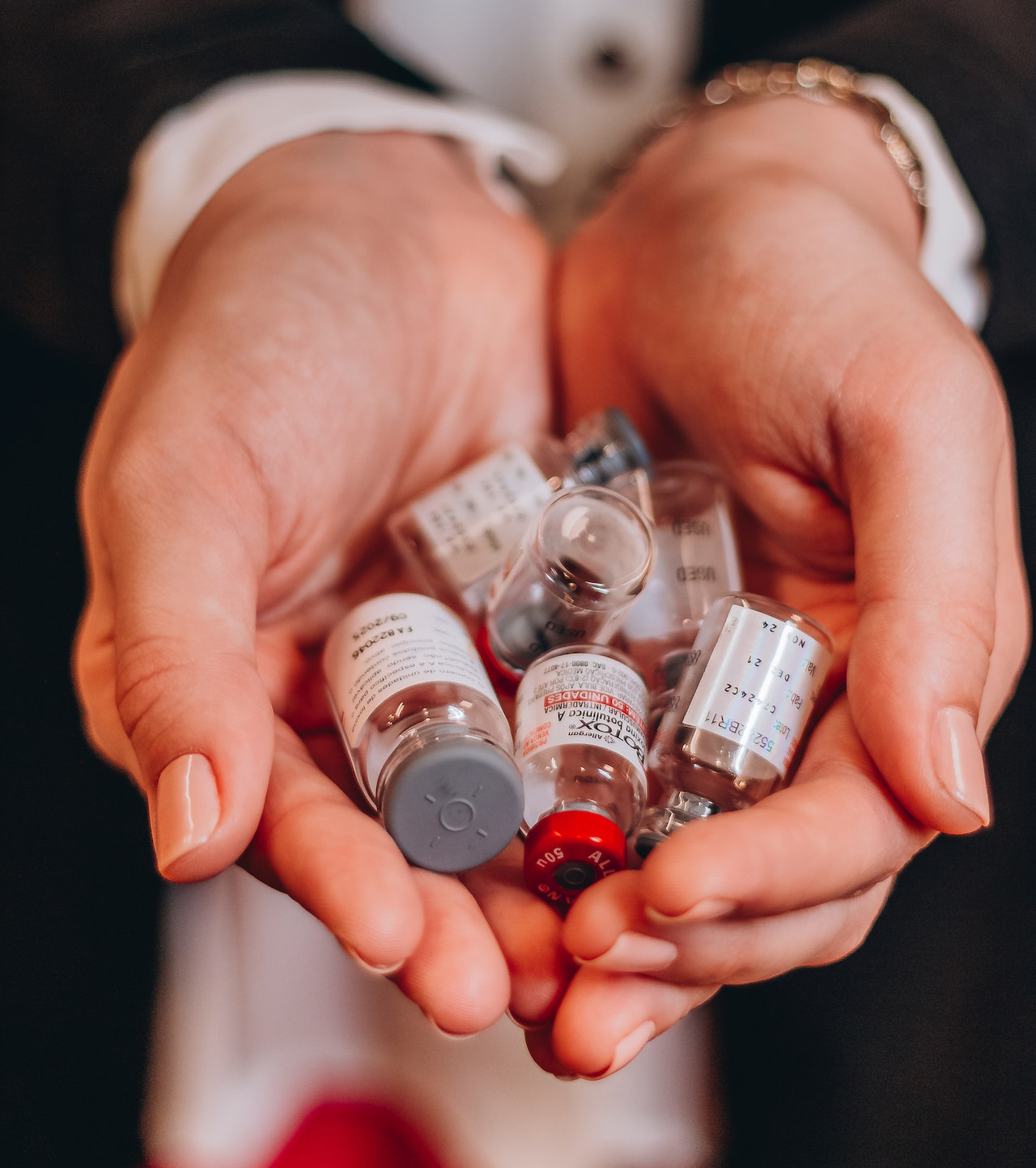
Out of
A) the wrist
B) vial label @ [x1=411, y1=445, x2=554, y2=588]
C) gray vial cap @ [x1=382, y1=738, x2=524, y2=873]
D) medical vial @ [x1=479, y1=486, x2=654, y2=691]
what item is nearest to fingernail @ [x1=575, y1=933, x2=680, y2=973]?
gray vial cap @ [x1=382, y1=738, x2=524, y2=873]

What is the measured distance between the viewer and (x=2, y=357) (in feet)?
4.87

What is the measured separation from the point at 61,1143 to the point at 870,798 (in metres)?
1.06

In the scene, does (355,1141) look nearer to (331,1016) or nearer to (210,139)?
(331,1016)

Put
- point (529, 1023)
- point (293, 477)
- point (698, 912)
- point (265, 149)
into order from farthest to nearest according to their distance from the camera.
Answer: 1. point (265, 149)
2. point (293, 477)
3. point (529, 1023)
4. point (698, 912)

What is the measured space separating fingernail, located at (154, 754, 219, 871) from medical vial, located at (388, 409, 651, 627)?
40 cm

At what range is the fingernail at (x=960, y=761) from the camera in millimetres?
715

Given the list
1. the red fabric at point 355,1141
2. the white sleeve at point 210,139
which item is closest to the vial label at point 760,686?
the white sleeve at point 210,139

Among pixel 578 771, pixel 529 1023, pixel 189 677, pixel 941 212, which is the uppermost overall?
pixel 941 212

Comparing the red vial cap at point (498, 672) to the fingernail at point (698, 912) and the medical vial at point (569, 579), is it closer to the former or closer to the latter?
the medical vial at point (569, 579)

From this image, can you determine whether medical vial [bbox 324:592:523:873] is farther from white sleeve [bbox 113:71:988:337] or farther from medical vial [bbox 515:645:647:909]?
white sleeve [bbox 113:71:988:337]

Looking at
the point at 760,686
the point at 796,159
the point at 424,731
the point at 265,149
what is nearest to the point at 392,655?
the point at 424,731

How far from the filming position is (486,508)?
104cm

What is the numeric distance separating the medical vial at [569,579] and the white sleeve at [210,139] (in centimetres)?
64

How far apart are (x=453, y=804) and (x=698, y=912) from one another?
0.20 meters
